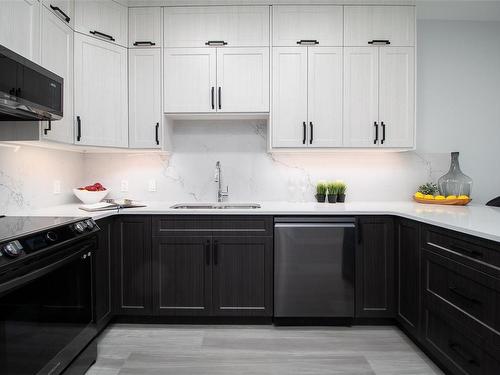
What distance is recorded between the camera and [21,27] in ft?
6.21

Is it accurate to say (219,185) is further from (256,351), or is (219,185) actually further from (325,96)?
(256,351)

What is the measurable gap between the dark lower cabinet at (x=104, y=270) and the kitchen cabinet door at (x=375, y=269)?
1.85 meters

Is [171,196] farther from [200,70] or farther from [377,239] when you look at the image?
[377,239]

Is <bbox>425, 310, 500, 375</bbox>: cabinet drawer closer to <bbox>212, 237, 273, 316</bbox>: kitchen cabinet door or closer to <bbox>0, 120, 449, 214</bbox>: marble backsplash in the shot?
<bbox>212, 237, 273, 316</bbox>: kitchen cabinet door


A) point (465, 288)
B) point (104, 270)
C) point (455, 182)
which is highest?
point (455, 182)

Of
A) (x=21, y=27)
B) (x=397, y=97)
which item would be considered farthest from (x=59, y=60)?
(x=397, y=97)

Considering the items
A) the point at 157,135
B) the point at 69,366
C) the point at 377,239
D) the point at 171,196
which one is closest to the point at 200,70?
the point at 157,135

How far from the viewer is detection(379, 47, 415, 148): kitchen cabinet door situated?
2725 mm

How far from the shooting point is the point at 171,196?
3084mm

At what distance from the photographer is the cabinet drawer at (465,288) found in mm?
1468

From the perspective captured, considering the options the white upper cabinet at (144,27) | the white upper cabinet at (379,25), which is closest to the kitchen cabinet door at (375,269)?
the white upper cabinet at (379,25)

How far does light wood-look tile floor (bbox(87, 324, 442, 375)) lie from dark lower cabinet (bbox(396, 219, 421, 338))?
0.57 ft

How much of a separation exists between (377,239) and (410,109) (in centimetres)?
115

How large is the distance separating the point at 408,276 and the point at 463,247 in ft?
2.21
